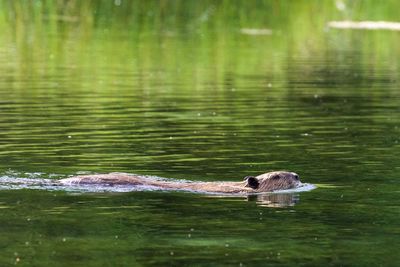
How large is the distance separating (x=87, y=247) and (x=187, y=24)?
136 ft

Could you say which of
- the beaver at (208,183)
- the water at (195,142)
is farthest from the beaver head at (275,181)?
the water at (195,142)

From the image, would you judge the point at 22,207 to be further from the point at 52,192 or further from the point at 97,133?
the point at 97,133

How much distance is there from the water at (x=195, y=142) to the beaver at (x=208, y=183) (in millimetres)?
225

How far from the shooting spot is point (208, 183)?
1738cm

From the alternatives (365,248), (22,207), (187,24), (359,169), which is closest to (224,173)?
(359,169)

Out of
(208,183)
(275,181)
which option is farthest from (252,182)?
(208,183)

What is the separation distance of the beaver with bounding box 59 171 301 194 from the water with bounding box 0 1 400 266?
225mm

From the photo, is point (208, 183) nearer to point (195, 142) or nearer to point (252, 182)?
point (252, 182)

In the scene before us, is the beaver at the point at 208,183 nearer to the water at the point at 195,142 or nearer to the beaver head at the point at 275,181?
the beaver head at the point at 275,181

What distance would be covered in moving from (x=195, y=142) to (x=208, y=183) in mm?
5293

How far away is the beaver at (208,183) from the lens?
56.3ft

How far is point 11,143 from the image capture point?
21.8m

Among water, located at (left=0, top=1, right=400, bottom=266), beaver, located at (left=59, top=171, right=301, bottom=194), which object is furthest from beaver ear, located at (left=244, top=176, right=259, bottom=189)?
water, located at (left=0, top=1, right=400, bottom=266)

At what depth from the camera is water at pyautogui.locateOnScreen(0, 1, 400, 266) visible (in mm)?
13938
